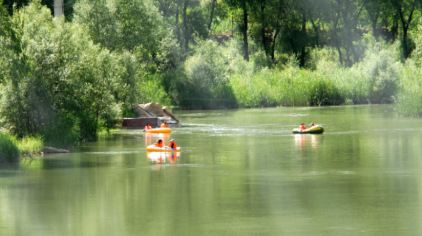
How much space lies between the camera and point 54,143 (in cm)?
4284

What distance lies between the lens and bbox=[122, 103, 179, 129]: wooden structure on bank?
57.0 m

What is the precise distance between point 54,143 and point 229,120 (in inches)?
841

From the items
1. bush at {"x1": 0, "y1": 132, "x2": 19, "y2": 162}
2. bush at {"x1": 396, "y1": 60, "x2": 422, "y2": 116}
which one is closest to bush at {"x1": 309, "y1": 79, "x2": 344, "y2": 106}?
bush at {"x1": 396, "y1": 60, "x2": 422, "y2": 116}

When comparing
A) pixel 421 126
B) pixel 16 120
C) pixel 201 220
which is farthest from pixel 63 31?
pixel 201 220

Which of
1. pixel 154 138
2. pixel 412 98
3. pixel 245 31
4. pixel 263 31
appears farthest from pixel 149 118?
pixel 263 31

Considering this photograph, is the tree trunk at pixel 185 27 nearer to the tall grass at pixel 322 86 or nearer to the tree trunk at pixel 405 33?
the tall grass at pixel 322 86

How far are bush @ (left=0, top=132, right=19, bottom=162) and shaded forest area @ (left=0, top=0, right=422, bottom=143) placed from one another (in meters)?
3.31

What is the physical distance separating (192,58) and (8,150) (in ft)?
140

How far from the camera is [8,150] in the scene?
37688mm

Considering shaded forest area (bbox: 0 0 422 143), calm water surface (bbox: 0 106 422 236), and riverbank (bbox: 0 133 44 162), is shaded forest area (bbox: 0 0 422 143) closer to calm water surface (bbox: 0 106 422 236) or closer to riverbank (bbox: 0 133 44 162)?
riverbank (bbox: 0 133 44 162)

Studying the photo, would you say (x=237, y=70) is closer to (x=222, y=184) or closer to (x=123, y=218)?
(x=222, y=184)

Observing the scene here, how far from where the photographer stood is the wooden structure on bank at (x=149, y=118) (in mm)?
56963

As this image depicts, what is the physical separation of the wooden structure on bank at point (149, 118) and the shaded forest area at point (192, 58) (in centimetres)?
74

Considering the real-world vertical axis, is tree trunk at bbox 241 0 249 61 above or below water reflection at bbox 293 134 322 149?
above
